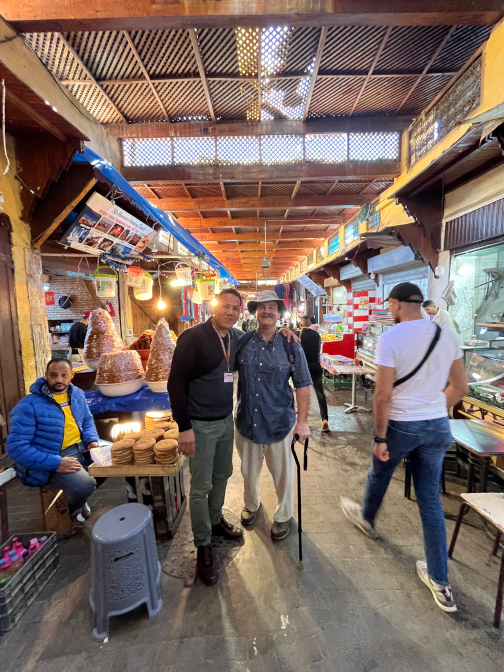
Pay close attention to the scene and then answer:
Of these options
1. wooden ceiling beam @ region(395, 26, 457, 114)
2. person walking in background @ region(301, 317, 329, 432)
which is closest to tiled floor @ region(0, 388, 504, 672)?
person walking in background @ region(301, 317, 329, 432)

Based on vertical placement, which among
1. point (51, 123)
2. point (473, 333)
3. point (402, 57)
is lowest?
point (473, 333)

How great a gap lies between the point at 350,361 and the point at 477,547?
4511mm

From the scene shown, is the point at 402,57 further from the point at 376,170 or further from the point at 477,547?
the point at 477,547

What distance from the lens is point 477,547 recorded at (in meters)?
2.70

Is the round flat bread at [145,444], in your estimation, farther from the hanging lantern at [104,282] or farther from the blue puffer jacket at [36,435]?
the hanging lantern at [104,282]

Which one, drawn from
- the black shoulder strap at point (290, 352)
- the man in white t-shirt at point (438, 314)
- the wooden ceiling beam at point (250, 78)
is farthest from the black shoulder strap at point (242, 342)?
the wooden ceiling beam at point (250, 78)

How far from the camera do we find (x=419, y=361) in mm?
2193

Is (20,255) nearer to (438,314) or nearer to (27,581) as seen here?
(27,581)

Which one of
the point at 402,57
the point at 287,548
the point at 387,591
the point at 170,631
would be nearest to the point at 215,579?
the point at 170,631

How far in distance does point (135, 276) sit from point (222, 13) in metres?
3.74

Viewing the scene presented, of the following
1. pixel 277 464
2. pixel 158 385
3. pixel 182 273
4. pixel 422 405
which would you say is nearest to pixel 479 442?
pixel 422 405

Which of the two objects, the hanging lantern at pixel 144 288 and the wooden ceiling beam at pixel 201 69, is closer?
the wooden ceiling beam at pixel 201 69

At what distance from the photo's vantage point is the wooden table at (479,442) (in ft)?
9.22

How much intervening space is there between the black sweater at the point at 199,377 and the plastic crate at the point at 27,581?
156cm
